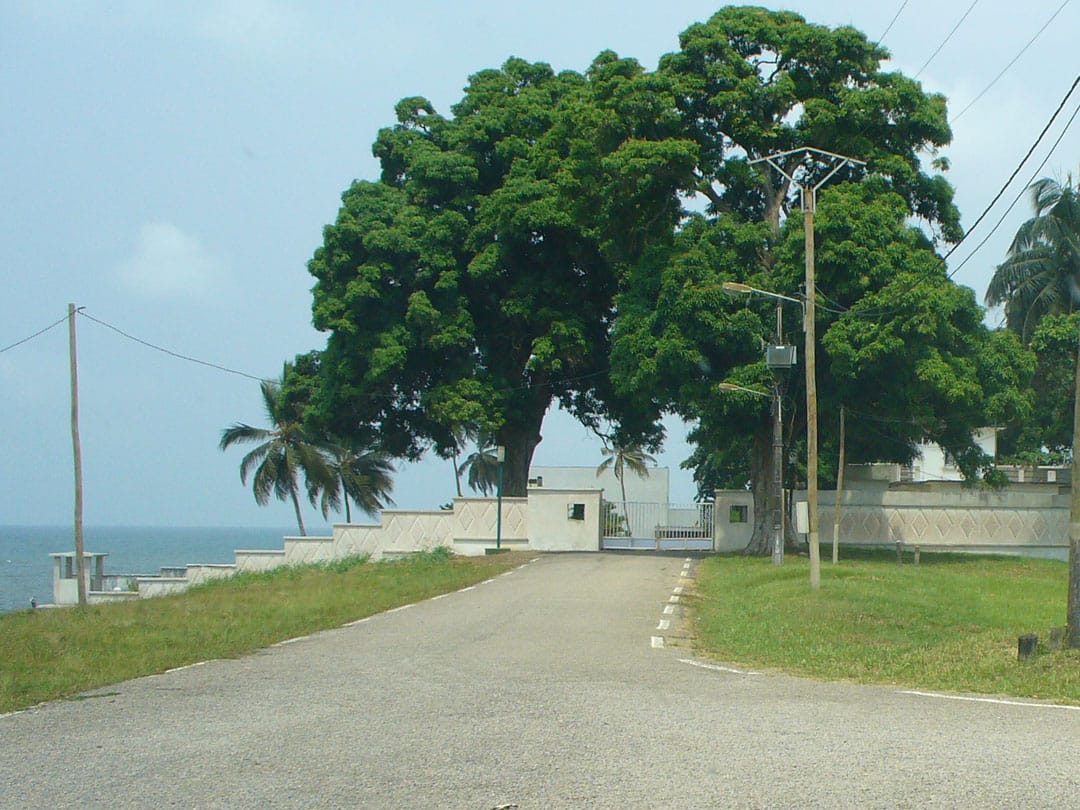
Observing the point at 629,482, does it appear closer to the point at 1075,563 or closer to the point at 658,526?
the point at 658,526

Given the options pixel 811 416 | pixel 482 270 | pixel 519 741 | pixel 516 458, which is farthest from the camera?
pixel 516 458

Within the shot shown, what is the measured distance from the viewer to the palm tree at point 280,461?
201 ft

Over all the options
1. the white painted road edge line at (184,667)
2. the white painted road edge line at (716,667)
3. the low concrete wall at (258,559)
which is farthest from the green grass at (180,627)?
the low concrete wall at (258,559)

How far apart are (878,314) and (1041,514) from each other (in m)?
16.1

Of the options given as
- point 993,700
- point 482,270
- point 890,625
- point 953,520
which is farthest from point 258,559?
point 993,700

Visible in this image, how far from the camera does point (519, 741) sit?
27.2 ft

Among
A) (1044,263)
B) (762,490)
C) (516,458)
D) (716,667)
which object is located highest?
(1044,263)

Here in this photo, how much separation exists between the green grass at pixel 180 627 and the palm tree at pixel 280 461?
96.1 ft

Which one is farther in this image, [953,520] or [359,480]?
[359,480]

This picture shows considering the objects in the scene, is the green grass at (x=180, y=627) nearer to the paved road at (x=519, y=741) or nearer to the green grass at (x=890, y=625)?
the paved road at (x=519, y=741)

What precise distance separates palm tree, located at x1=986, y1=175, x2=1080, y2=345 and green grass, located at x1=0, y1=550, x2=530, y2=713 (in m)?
29.3

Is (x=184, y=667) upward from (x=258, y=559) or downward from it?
upward

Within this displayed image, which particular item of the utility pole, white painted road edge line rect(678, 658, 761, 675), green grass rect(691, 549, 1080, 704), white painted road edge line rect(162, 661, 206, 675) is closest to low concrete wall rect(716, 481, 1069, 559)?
the utility pole

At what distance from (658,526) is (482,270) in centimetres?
1109
